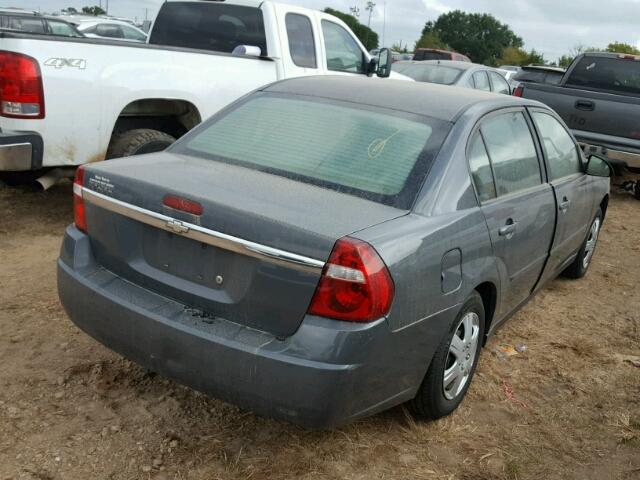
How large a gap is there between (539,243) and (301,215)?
6.49ft

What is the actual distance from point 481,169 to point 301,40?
4407 millimetres

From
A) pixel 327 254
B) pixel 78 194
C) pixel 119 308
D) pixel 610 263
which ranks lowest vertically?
pixel 610 263

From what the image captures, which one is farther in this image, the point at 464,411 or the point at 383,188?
the point at 464,411

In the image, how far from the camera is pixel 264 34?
7137mm

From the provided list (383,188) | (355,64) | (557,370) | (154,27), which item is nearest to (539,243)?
(557,370)

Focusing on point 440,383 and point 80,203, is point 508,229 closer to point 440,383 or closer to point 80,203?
point 440,383

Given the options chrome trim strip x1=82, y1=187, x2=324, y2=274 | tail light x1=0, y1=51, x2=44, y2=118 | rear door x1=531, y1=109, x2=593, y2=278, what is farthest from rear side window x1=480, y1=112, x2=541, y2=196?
tail light x1=0, y1=51, x2=44, y2=118

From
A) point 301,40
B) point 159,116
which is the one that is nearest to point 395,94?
point 159,116

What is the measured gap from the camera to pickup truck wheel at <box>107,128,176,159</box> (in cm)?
568

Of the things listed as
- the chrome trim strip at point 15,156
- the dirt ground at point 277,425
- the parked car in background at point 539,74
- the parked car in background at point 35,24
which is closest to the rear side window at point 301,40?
the chrome trim strip at point 15,156

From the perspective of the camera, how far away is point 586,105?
8914 mm

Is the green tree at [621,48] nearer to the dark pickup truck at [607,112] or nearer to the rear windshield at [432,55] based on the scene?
the rear windshield at [432,55]

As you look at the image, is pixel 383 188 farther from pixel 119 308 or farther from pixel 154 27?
pixel 154 27

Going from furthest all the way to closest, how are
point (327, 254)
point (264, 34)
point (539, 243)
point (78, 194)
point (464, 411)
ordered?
point (264, 34), point (539, 243), point (464, 411), point (78, 194), point (327, 254)
